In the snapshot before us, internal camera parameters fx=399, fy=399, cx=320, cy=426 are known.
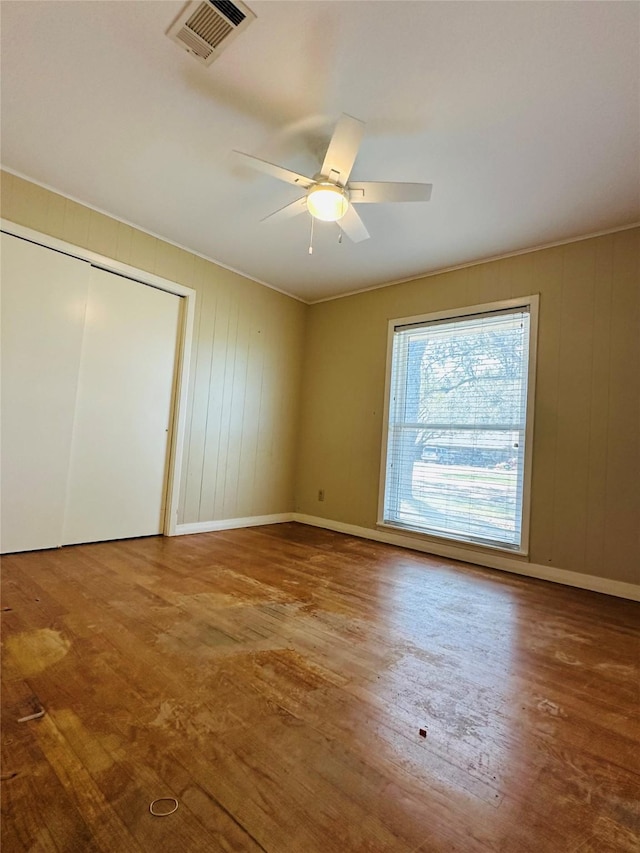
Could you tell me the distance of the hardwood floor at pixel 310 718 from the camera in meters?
0.97

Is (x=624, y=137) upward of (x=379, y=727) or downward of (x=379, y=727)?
upward

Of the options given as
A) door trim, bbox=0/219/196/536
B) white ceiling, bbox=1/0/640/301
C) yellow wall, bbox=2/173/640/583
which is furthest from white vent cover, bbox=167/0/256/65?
door trim, bbox=0/219/196/536

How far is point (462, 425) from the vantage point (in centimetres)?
363

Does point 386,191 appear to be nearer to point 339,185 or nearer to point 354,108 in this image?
point 339,185

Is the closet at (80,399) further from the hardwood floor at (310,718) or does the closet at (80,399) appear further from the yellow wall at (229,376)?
the hardwood floor at (310,718)

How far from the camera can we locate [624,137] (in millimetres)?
2141

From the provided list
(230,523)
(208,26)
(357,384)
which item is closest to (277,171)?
(208,26)

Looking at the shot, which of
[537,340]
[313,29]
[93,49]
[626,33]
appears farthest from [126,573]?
[626,33]

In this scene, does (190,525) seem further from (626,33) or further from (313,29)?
(626,33)

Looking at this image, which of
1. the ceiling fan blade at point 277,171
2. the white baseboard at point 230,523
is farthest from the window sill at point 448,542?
the ceiling fan blade at point 277,171

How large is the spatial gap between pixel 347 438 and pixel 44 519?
2.87 meters

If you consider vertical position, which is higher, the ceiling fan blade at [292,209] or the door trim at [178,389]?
the ceiling fan blade at [292,209]

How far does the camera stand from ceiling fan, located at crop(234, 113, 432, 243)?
1959mm

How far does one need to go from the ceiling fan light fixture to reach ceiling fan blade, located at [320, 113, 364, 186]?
0.17 ft
